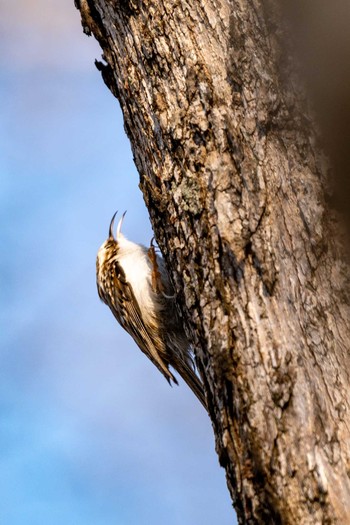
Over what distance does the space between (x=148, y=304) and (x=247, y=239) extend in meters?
1.89

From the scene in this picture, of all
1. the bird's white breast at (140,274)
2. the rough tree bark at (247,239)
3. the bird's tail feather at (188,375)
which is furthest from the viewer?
the bird's white breast at (140,274)

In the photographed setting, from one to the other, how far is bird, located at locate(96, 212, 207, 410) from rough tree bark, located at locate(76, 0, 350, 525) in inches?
55.3

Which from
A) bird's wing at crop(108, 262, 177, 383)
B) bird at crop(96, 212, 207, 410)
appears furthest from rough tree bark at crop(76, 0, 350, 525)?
bird's wing at crop(108, 262, 177, 383)

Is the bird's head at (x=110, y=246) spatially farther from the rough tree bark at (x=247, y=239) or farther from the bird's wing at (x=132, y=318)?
the rough tree bark at (x=247, y=239)

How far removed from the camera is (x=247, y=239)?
2.15 m

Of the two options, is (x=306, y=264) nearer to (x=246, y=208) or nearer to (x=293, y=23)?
(x=246, y=208)

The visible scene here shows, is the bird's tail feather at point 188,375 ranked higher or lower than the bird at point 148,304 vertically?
lower

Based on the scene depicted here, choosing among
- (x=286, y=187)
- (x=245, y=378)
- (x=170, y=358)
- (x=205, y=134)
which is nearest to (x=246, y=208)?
(x=286, y=187)

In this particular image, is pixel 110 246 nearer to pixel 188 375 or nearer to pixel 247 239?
pixel 188 375

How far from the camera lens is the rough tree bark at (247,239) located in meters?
1.94

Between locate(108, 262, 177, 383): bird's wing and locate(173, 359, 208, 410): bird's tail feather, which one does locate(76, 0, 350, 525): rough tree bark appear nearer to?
locate(173, 359, 208, 410): bird's tail feather

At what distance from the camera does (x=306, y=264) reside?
211 centimetres

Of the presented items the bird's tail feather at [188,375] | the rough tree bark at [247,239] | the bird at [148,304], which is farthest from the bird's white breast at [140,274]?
the rough tree bark at [247,239]

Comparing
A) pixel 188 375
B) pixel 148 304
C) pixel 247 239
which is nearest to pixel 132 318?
pixel 148 304
